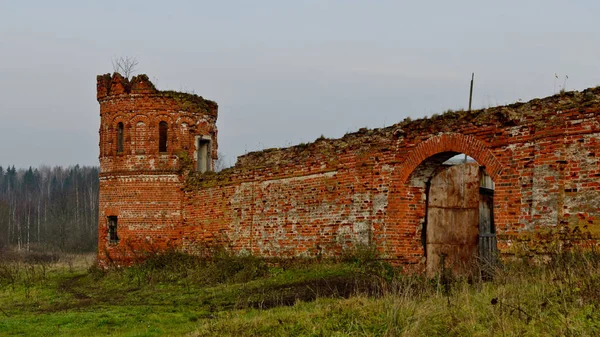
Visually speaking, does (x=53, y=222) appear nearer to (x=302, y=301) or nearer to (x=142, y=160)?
(x=142, y=160)

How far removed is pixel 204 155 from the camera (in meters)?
19.2

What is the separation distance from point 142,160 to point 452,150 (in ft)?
32.6

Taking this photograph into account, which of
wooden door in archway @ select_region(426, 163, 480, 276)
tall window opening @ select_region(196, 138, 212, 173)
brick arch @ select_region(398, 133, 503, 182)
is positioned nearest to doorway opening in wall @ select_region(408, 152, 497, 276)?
wooden door in archway @ select_region(426, 163, 480, 276)

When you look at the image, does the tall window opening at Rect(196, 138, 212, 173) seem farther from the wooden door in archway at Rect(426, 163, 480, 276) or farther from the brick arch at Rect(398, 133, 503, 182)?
the wooden door in archway at Rect(426, 163, 480, 276)

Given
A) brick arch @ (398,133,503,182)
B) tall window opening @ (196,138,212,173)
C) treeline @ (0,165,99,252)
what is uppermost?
tall window opening @ (196,138,212,173)

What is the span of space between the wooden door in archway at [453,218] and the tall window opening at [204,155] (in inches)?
343

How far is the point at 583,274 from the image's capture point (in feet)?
21.9

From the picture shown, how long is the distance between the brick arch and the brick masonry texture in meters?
0.02

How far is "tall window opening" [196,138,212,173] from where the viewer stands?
19062 millimetres

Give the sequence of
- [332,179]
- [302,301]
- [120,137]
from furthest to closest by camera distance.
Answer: [120,137]
[332,179]
[302,301]

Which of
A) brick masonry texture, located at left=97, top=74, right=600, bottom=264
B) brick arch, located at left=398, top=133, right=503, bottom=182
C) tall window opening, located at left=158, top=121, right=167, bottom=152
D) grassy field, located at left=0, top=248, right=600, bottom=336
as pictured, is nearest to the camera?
grassy field, located at left=0, top=248, right=600, bottom=336

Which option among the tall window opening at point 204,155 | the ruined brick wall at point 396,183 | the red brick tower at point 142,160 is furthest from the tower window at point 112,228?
the tall window opening at point 204,155

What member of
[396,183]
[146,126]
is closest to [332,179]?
[396,183]

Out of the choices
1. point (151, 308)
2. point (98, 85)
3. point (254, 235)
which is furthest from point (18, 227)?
point (151, 308)
